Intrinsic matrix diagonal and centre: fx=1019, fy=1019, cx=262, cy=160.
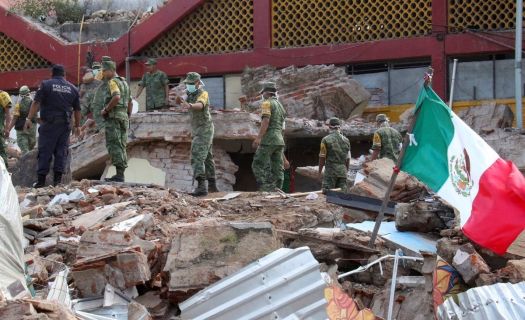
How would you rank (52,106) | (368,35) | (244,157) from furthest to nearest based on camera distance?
1. (368,35)
2. (244,157)
3. (52,106)

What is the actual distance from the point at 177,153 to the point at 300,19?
17.0 feet

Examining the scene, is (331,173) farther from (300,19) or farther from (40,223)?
(300,19)

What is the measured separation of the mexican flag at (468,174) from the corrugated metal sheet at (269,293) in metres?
1.08

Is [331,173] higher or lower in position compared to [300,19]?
lower

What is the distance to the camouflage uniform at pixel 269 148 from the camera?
1294cm

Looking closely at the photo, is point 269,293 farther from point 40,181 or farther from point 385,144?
point 385,144

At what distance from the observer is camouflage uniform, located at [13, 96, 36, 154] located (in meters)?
17.3

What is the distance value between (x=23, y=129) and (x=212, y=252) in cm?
1147

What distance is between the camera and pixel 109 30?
22.8 metres

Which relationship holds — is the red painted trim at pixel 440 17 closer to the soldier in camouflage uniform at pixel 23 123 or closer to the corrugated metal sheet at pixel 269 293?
the soldier in camouflage uniform at pixel 23 123

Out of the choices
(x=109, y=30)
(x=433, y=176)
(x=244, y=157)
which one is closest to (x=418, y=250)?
(x=433, y=176)

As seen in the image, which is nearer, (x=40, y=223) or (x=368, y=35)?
(x=40, y=223)

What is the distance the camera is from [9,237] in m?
6.46

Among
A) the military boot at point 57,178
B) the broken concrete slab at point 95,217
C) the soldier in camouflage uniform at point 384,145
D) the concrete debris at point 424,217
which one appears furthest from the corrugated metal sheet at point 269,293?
the soldier in camouflage uniform at point 384,145
